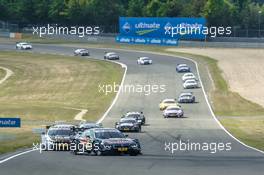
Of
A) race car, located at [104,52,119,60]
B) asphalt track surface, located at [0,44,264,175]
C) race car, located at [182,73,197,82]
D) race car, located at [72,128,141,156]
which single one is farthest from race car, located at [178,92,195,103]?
race car, located at [72,128,141,156]

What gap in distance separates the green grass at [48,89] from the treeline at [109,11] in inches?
960

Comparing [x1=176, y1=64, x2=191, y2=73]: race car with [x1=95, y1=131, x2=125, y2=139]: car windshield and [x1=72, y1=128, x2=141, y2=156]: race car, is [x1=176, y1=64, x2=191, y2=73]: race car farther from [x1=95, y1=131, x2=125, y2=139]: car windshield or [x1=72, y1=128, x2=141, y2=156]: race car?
[x1=95, y1=131, x2=125, y2=139]: car windshield

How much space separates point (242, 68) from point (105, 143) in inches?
3338

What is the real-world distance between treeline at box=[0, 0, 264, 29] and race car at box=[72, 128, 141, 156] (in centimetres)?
12006

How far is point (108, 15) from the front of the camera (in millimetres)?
165375

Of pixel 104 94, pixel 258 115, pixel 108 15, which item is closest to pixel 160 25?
pixel 104 94

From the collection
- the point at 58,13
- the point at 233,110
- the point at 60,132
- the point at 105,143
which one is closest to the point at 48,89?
the point at 233,110

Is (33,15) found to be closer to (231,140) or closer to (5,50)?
(5,50)

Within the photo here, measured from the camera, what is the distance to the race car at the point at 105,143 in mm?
35188

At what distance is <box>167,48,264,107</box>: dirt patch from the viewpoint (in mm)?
97875

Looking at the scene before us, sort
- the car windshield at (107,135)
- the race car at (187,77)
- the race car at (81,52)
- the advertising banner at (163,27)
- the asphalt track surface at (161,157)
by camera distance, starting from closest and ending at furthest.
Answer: the asphalt track surface at (161,157), the car windshield at (107,135), the race car at (187,77), the advertising banner at (163,27), the race car at (81,52)

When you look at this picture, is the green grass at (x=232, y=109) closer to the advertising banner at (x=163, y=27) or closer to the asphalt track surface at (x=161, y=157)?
the asphalt track surface at (x=161, y=157)

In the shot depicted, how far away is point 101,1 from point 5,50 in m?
29.4

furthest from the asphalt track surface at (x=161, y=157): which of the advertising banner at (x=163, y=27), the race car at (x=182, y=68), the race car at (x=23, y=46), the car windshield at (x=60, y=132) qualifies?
the race car at (x=23, y=46)
